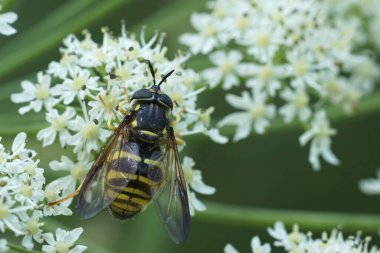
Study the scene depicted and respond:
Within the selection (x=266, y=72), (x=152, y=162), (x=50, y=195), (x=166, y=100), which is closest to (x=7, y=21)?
(x=166, y=100)

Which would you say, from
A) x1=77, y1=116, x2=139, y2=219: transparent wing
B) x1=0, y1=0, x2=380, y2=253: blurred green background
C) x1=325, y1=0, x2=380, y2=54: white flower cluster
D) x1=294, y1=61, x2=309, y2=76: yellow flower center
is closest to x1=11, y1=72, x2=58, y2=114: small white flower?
x1=77, y1=116, x2=139, y2=219: transparent wing

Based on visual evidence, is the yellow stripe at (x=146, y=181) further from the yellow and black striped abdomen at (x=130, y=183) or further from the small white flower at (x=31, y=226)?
the small white flower at (x=31, y=226)

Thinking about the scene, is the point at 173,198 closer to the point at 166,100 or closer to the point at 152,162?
the point at 152,162

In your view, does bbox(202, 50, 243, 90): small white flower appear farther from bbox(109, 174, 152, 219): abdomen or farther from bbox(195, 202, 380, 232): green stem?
bbox(109, 174, 152, 219): abdomen

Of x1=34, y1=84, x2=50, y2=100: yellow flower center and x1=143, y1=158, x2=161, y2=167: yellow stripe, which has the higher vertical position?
x1=34, y1=84, x2=50, y2=100: yellow flower center

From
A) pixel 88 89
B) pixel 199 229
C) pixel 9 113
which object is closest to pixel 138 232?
pixel 199 229
